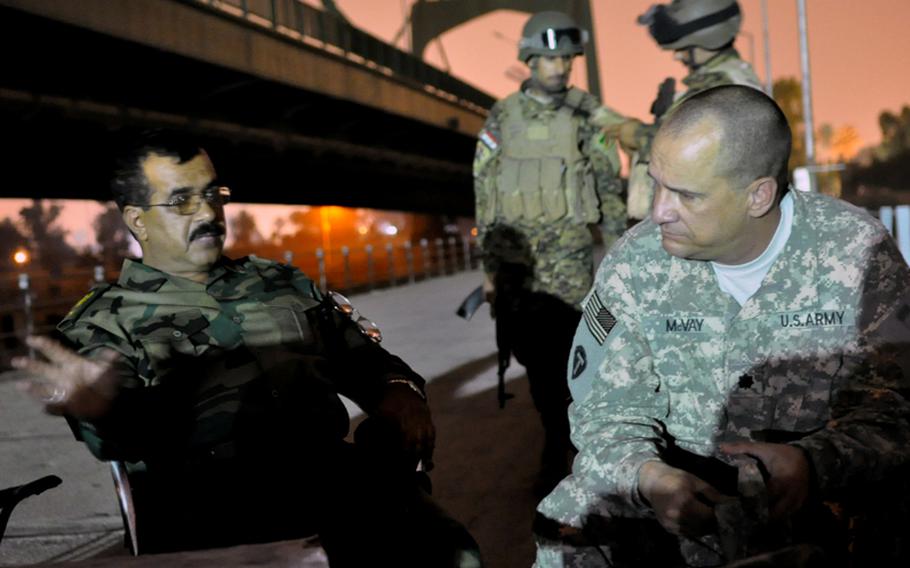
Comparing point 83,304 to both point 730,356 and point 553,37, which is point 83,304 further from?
point 553,37

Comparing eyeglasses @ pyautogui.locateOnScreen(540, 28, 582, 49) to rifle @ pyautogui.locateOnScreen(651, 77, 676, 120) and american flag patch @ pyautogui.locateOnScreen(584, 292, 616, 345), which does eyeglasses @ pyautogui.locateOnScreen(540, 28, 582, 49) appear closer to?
rifle @ pyautogui.locateOnScreen(651, 77, 676, 120)

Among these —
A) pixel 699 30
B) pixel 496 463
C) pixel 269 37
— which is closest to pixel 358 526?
pixel 496 463

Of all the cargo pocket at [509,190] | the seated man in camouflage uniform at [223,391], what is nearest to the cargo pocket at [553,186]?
the cargo pocket at [509,190]

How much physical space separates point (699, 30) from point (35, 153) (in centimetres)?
1500

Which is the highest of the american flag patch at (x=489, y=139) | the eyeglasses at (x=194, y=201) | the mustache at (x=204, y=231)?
the american flag patch at (x=489, y=139)

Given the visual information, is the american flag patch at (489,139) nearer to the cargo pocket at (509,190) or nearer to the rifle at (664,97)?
the cargo pocket at (509,190)

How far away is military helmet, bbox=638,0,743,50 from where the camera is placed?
4172 millimetres

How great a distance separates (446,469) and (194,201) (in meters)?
2.49

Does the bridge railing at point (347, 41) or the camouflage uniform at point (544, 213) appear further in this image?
the bridge railing at point (347, 41)

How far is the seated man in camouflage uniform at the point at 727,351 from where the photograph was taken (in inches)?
73.6

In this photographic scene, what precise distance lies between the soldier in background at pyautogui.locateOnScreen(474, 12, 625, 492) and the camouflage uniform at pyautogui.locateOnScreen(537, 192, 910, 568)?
2.51m

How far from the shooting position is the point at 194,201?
2.50 m

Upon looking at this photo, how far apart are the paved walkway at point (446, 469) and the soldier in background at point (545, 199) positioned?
1.62ft

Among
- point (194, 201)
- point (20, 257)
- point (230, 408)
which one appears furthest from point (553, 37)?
point (20, 257)
